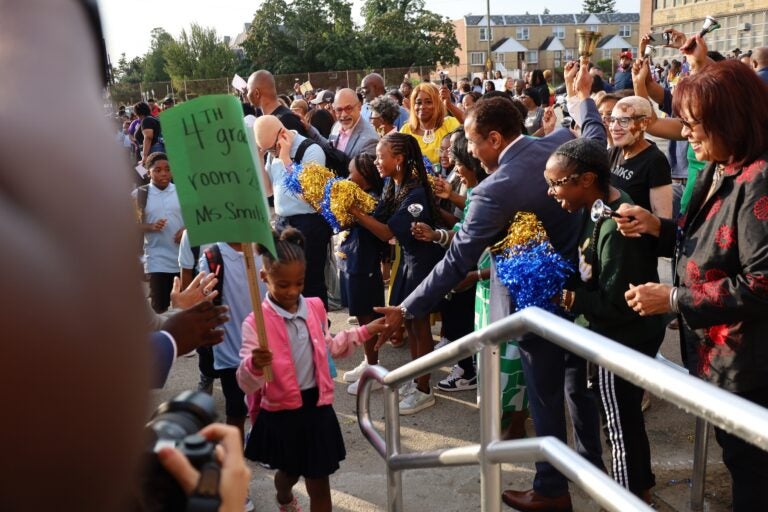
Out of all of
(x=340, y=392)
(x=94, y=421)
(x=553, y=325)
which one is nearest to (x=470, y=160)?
(x=340, y=392)

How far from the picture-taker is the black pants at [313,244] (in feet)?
18.4

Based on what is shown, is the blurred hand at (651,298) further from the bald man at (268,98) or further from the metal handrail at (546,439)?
the bald man at (268,98)

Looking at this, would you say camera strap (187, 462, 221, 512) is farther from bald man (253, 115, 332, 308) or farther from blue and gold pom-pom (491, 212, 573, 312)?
bald man (253, 115, 332, 308)

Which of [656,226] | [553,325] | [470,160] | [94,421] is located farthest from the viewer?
[470,160]

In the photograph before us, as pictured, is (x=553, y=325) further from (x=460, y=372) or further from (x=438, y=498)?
(x=460, y=372)

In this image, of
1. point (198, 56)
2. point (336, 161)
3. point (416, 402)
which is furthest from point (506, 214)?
point (198, 56)

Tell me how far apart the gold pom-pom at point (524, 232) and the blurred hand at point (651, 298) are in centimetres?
73

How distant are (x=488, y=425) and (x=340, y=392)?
3.18 metres

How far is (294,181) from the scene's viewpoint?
Answer: 5.41 meters

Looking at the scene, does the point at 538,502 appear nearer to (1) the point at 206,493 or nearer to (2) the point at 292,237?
(2) the point at 292,237

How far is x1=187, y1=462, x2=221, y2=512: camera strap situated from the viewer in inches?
42.3

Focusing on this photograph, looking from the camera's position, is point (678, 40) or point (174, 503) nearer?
point (174, 503)

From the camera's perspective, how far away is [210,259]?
4117 millimetres

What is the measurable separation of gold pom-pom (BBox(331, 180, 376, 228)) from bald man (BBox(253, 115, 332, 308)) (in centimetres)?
50
